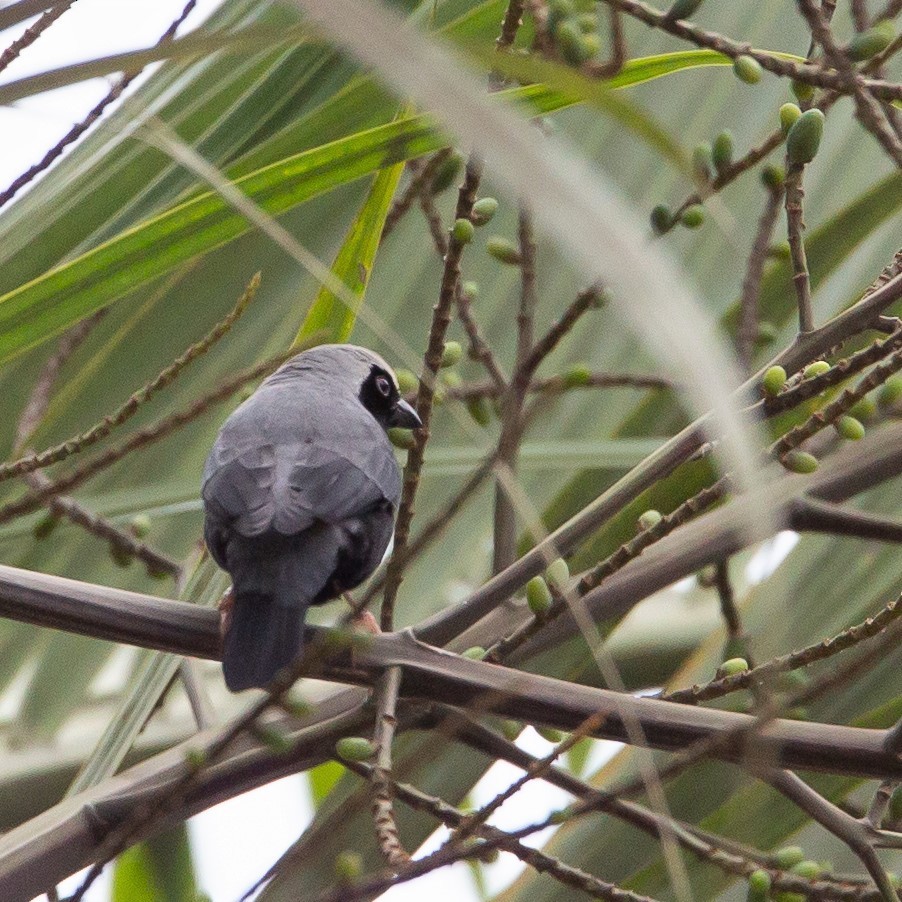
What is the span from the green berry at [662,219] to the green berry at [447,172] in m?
0.45

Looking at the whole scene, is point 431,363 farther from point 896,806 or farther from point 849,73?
point 896,806

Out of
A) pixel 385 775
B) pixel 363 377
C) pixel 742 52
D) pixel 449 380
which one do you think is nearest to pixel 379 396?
pixel 363 377

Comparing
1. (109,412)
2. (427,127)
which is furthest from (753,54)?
(109,412)

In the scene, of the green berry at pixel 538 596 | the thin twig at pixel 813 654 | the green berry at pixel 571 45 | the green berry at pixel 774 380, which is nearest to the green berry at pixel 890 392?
the green berry at pixel 774 380

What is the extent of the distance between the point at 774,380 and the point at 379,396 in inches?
79.6

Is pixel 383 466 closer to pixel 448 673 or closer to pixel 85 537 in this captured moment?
pixel 85 537

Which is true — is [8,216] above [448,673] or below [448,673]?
above

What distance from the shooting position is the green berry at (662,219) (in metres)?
2.03

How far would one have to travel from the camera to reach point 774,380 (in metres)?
1.87

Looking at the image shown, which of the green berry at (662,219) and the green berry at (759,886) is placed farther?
the green berry at (662,219)

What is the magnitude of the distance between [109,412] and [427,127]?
1.41 meters

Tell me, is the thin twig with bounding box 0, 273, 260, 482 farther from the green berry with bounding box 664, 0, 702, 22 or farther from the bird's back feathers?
the green berry with bounding box 664, 0, 702, 22

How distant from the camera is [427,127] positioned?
6.10ft

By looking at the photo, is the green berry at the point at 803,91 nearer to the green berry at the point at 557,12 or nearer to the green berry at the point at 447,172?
the green berry at the point at 557,12
